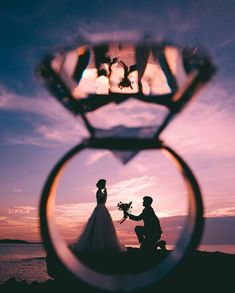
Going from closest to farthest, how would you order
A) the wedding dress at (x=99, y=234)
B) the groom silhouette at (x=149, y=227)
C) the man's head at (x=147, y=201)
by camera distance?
the groom silhouette at (x=149, y=227) → the man's head at (x=147, y=201) → the wedding dress at (x=99, y=234)

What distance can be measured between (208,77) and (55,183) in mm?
1674

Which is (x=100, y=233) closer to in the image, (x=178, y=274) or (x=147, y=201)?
(x=147, y=201)

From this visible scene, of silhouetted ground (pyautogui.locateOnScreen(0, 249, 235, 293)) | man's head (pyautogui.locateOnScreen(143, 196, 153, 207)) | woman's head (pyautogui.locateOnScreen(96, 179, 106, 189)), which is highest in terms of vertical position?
woman's head (pyautogui.locateOnScreen(96, 179, 106, 189))

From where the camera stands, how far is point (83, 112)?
2.99 metres

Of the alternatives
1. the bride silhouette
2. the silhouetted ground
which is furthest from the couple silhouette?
the silhouetted ground

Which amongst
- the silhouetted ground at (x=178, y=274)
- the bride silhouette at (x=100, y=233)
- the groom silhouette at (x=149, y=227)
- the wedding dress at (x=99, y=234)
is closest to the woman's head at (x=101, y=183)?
the bride silhouette at (x=100, y=233)

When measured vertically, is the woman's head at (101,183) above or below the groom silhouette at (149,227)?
above

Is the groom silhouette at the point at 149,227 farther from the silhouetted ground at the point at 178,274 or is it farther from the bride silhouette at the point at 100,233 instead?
the bride silhouette at the point at 100,233

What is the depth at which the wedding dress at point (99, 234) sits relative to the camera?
382 inches

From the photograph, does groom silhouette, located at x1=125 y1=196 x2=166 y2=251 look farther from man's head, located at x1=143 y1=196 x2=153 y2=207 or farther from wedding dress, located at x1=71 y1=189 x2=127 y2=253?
wedding dress, located at x1=71 y1=189 x2=127 y2=253

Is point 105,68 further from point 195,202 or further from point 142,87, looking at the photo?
point 195,202

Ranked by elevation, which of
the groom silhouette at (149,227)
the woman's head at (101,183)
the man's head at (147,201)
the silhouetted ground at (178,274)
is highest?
the woman's head at (101,183)

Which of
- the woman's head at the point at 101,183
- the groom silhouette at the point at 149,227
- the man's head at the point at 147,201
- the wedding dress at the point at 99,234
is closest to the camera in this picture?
the groom silhouette at the point at 149,227

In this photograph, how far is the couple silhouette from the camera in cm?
928
